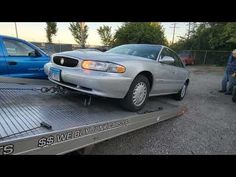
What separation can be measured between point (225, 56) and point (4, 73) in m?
24.3

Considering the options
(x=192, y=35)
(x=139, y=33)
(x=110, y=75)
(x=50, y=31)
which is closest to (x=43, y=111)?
(x=110, y=75)

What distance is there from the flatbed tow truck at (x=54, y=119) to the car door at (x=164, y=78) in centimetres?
41

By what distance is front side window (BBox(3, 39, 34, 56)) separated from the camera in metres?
4.57

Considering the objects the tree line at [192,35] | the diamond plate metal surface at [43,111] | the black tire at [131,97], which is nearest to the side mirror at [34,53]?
the diamond plate metal surface at [43,111]

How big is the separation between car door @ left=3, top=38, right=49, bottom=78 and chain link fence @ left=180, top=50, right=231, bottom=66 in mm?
21070

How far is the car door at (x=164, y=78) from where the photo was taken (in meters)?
3.91

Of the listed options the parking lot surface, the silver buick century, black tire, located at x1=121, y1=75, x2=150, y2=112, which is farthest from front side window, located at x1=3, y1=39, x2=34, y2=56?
the parking lot surface

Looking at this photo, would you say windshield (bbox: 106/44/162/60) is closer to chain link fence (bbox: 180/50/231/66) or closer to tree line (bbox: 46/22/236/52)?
tree line (bbox: 46/22/236/52)

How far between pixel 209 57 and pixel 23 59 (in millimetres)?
24350

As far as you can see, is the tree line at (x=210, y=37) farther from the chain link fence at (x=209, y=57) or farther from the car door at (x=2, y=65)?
the car door at (x=2, y=65)

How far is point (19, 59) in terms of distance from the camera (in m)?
4.62
